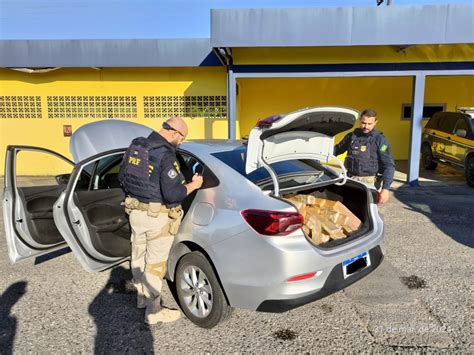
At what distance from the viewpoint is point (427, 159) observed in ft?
35.2

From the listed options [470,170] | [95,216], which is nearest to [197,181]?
[95,216]

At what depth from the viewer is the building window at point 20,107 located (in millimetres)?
10117

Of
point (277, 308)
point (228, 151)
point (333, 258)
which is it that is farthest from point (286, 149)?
point (277, 308)

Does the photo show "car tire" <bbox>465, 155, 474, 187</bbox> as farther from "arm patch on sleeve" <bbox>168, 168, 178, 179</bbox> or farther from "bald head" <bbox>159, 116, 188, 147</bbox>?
"arm patch on sleeve" <bbox>168, 168, 178, 179</bbox>

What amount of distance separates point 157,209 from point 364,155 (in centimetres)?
270

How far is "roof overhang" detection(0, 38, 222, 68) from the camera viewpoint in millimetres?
9344

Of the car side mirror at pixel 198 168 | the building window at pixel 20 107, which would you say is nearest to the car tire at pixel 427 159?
the car side mirror at pixel 198 168

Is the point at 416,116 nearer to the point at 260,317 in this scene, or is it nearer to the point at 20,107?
the point at 260,317

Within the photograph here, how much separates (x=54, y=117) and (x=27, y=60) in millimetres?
1514

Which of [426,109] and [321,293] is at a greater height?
[426,109]

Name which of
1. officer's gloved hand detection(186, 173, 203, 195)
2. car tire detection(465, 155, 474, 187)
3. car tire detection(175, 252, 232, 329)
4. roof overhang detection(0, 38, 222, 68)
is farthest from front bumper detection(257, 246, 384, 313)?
roof overhang detection(0, 38, 222, 68)

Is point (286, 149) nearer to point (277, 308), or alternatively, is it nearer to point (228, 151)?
point (228, 151)

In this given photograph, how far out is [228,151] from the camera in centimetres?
323

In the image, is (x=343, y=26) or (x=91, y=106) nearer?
(x=343, y=26)
